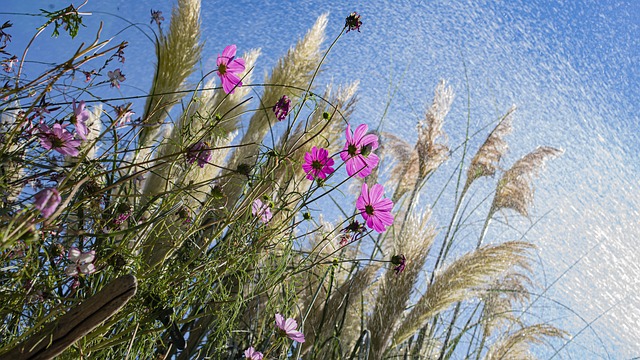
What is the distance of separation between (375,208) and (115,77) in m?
0.51

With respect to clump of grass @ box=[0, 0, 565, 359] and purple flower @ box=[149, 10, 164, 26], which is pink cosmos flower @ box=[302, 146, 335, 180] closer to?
clump of grass @ box=[0, 0, 565, 359]

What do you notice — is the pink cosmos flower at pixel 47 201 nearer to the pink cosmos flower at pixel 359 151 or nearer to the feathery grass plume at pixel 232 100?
the pink cosmos flower at pixel 359 151

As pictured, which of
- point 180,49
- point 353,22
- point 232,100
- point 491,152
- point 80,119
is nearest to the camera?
point 80,119

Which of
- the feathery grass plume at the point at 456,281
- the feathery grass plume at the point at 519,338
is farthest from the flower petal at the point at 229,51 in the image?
the feathery grass plume at the point at 519,338

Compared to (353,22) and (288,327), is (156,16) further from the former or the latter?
(288,327)

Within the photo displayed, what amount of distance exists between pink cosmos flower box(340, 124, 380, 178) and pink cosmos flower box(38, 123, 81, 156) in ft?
1.43

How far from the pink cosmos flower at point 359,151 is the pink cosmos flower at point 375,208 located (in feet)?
0.18

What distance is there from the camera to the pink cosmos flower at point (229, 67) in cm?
117

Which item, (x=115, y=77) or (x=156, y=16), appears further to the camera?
(x=156, y=16)

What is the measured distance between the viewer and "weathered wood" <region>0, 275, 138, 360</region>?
0.68m

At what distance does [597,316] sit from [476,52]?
1685 mm

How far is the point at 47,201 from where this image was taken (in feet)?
1.86

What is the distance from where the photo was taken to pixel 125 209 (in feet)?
3.61

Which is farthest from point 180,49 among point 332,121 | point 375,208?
point 375,208
